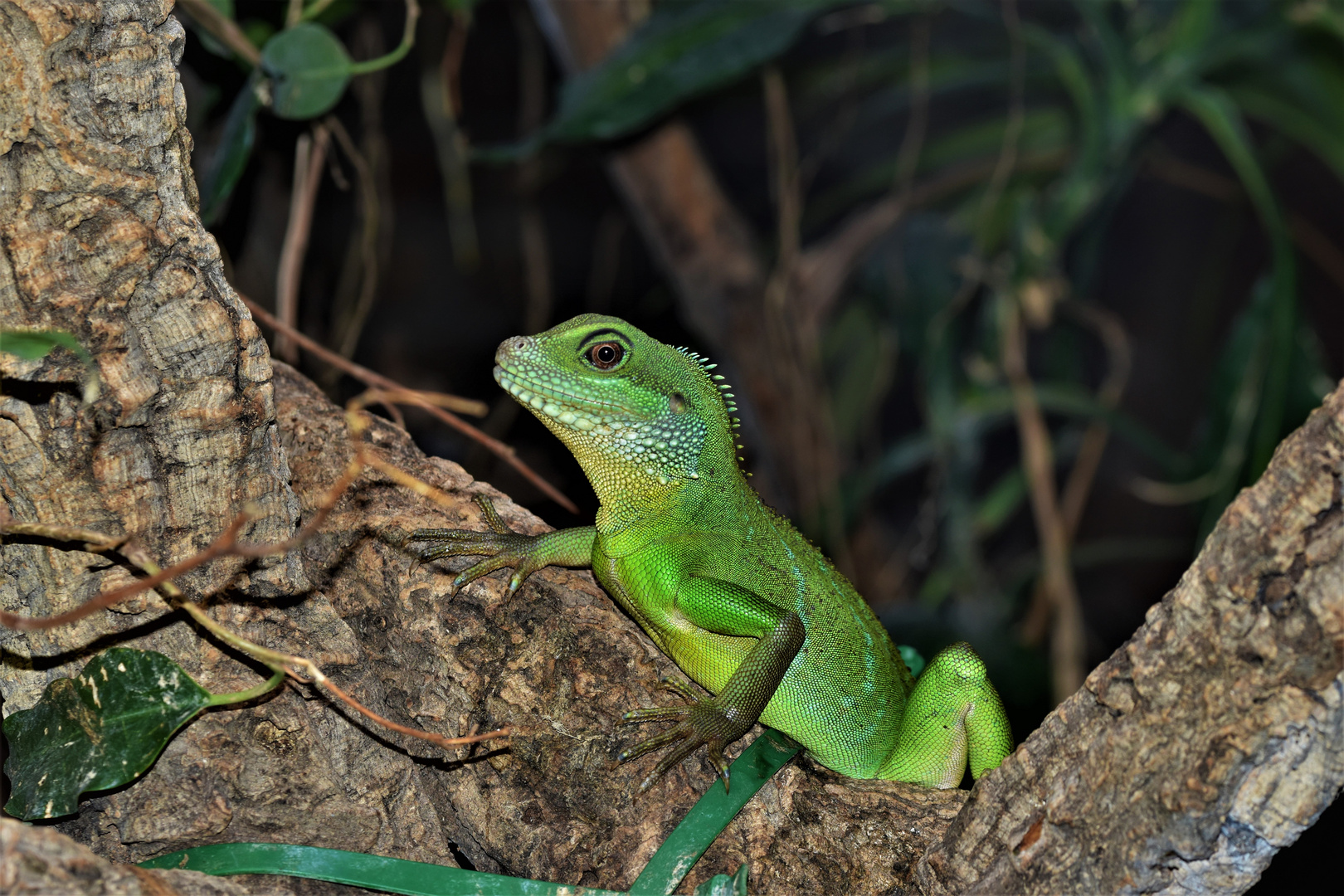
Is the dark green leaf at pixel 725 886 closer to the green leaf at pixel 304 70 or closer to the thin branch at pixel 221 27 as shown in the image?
the green leaf at pixel 304 70

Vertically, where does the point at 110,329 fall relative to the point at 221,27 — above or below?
below

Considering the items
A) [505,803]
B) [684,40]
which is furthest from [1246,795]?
[684,40]

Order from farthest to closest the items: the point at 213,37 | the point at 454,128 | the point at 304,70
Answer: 1. the point at 454,128
2. the point at 213,37
3. the point at 304,70

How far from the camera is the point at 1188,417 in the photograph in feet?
26.7

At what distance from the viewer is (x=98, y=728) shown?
1955 millimetres

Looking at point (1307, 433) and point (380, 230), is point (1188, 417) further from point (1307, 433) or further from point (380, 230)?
point (1307, 433)

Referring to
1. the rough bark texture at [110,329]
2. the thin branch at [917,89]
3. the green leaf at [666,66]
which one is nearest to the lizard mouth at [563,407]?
the rough bark texture at [110,329]

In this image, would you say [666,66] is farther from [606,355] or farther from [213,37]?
[606,355]

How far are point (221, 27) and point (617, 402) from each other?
1826 millimetres

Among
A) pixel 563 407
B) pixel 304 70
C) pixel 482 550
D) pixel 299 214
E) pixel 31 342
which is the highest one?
pixel 304 70

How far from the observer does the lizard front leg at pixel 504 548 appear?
2.55 metres

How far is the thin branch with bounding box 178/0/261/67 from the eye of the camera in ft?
10.4

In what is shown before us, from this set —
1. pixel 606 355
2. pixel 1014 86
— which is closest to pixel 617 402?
pixel 606 355

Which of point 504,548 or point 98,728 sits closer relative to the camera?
point 98,728
